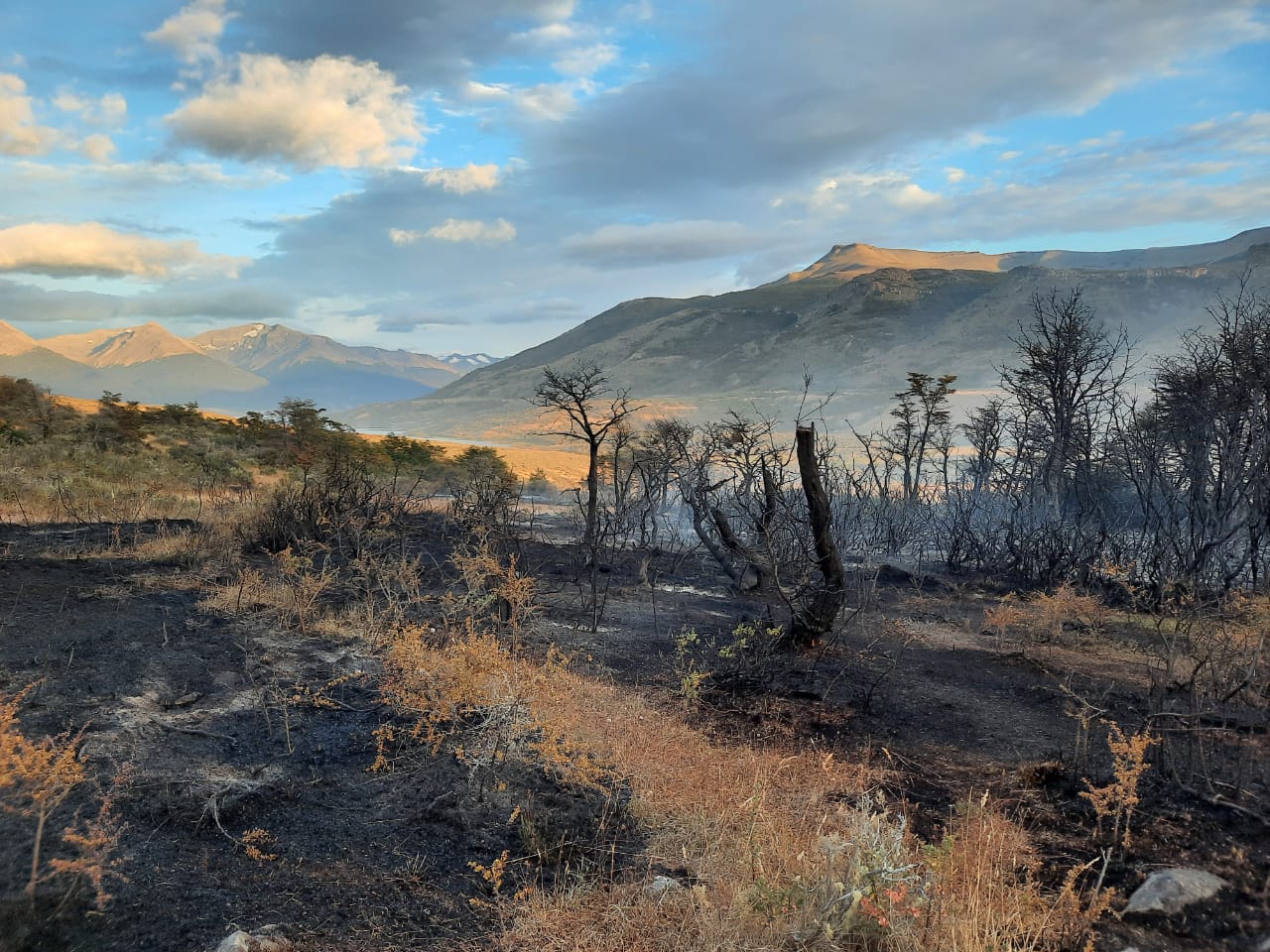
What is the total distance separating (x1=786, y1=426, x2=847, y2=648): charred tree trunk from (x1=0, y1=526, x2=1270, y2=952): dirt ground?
0.36 m

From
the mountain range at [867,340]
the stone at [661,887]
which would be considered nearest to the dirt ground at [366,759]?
the stone at [661,887]

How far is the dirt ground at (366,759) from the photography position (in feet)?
11.4

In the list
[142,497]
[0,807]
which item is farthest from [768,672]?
[142,497]

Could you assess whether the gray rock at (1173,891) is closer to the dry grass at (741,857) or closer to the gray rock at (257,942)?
the dry grass at (741,857)

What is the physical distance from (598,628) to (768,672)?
9.87 ft

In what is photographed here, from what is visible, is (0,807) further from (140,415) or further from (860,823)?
(140,415)

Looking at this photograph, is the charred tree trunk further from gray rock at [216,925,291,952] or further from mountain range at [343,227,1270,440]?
mountain range at [343,227,1270,440]

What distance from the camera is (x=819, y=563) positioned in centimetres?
871

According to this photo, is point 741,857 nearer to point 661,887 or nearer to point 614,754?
point 661,887

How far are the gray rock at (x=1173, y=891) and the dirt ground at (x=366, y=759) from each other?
0.20 feet

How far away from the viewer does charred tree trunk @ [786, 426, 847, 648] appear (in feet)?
28.2

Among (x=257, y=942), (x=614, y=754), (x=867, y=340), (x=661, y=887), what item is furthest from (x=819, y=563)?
(x=867, y=340)

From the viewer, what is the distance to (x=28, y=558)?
9.94 m

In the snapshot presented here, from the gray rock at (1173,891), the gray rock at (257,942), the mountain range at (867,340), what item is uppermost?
the mountain range at (867,340)
